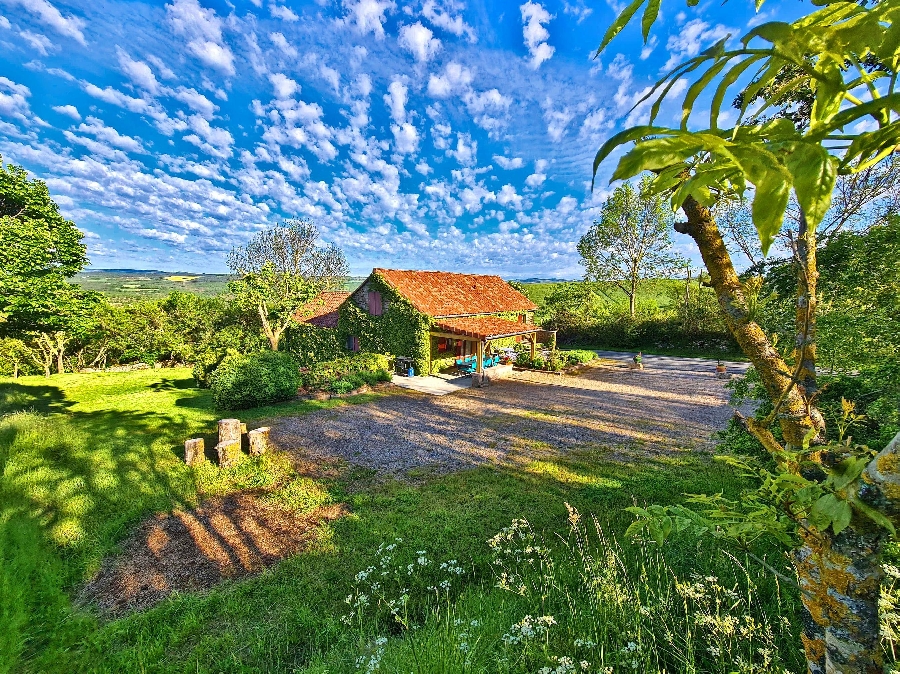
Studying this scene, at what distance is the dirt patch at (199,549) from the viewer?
172 inches

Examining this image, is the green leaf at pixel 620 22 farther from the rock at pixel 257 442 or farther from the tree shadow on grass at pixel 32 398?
the tree shadow on grass at pixel 32 398

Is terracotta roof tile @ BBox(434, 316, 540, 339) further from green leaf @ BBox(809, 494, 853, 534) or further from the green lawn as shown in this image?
green leaf @ BBox(809, 494, 853, 534)

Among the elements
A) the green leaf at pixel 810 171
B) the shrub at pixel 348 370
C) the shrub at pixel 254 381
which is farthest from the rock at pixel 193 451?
the green leaf at pixel 810 171

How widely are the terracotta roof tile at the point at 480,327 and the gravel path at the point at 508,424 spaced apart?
9.36ft

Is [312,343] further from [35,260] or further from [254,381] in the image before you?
[35,260]

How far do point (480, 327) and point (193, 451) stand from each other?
12.9 metres

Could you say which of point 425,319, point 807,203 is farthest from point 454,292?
point 807,203

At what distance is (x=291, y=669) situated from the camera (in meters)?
3.28

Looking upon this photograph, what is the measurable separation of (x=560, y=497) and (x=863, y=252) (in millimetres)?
5145

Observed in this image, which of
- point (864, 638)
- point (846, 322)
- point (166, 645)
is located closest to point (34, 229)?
point (166, 645)

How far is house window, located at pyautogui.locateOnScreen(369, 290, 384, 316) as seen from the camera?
773 inches

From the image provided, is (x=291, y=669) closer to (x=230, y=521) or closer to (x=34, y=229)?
(x=230, y=521)

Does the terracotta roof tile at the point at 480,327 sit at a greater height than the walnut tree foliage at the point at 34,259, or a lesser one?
lesser

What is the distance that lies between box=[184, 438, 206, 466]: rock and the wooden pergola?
1113 centimetres
